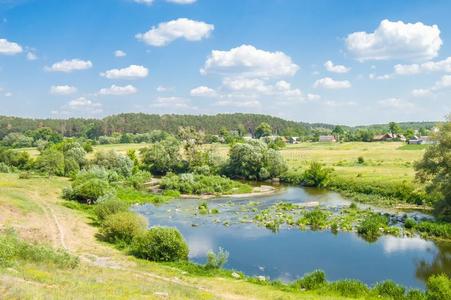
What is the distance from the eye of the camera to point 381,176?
70.6 metres

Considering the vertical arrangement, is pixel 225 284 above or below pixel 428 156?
below

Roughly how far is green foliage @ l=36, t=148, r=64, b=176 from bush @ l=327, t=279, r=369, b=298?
64929 mm

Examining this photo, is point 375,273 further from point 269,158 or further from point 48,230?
point 269,158

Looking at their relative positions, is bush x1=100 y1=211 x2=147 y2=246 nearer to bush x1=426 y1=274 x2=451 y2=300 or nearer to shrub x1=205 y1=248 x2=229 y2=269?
shrub x1=205 y1=248 x2=229 y2=269

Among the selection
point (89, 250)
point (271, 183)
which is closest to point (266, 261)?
point (89, 250)

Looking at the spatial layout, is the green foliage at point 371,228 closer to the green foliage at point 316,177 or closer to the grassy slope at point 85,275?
the grassy slope at point 85,275

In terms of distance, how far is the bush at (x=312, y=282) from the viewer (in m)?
27.5

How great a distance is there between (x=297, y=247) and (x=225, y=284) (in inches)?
538

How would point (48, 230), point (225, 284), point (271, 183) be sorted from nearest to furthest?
point (225, 284), point (48, 230), point (271, 183)

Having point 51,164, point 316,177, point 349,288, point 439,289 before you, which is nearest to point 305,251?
point 349,288

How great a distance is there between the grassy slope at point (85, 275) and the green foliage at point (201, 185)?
25.5 meters

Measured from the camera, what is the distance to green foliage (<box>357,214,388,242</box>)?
139 ft

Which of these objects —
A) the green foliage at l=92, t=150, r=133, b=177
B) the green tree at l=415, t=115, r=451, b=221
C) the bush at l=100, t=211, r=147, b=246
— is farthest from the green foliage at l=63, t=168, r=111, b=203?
the green tree at l=415, t=115, r=451, b=221

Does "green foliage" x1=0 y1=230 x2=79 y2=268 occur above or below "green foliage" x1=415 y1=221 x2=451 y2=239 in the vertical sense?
above
